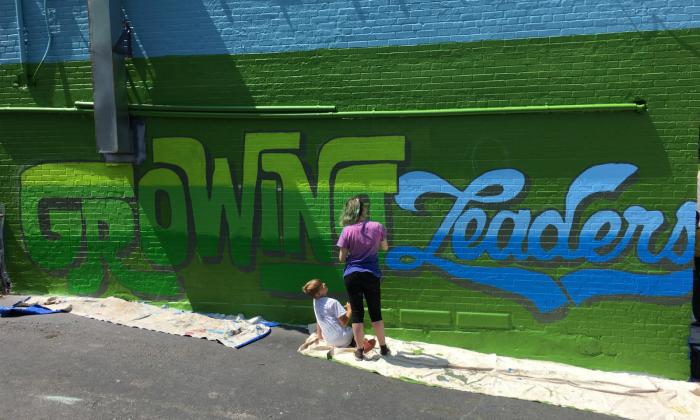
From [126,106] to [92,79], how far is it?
53cm

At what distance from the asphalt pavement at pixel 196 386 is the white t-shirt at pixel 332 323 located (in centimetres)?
31

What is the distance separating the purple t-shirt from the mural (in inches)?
24.3

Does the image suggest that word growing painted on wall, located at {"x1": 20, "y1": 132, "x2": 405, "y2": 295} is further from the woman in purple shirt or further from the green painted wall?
the woman in purple shirt

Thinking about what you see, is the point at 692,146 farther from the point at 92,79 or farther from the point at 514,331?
the point at 92,79

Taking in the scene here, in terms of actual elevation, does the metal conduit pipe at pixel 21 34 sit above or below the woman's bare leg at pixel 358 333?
above

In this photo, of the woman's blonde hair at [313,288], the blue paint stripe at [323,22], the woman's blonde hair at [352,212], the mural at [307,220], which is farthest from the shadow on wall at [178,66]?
the woman's blonde hair at [313,288]

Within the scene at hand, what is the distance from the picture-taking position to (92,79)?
20.2 feet

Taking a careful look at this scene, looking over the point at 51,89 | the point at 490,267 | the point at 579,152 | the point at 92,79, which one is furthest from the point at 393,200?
the point at 51,89

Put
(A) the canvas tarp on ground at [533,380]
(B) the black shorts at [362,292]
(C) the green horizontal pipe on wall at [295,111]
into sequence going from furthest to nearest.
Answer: (C) the green horizontal pipe on wall at [295,111] < (B) the black shorts at [362,292] < (A) the canvas tarp on ground at [533,380]

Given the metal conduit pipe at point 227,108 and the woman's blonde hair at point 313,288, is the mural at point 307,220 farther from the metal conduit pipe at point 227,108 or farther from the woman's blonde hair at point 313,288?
the woman's blonde hair at point 313,288

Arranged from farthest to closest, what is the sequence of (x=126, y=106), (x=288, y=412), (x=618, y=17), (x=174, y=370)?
(x=126, y=106), (x=618, y=17), (x=174, y=370), (x=288, y=412)

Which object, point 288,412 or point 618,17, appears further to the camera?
point 618,17

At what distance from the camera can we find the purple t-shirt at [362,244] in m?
5.08

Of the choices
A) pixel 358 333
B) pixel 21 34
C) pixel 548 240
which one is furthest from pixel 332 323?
pixel 21 34
